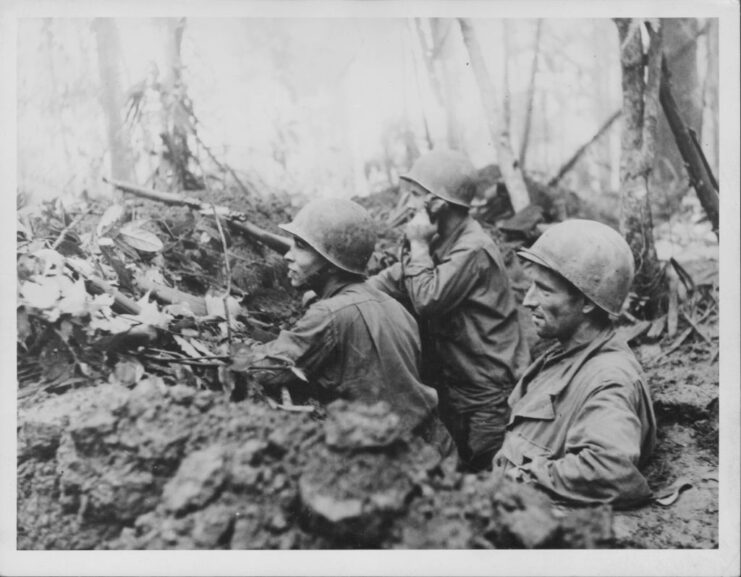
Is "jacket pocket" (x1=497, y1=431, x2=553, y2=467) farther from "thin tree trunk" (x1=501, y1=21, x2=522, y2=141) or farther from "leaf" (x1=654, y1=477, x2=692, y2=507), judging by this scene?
"thin tree trunk" (x1=501, y1=21, x2=522, y2=141)

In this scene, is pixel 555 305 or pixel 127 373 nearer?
pixel 127 373

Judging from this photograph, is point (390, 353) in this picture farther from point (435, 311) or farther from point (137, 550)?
point (137, 550)

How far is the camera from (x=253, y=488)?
317cm

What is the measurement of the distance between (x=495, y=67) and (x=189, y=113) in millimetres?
2132

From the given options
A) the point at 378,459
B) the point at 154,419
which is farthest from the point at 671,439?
the point at 154,419

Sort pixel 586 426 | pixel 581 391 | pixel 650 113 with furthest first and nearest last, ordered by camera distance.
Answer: pixel 650 113 → pixel 581 391 → pixel 586 426

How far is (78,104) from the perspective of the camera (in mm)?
4086

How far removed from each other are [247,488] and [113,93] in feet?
8.51

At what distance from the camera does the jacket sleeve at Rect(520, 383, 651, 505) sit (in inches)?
124

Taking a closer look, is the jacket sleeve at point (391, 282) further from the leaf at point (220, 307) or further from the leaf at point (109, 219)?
the leaf at point (109, 219)

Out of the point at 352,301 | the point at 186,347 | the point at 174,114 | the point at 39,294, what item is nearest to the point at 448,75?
the point at 174,114

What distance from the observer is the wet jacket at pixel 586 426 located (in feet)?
10.4

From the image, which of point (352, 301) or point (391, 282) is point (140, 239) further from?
point (391, 282)

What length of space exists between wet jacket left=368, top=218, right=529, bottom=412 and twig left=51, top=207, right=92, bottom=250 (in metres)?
1.86
